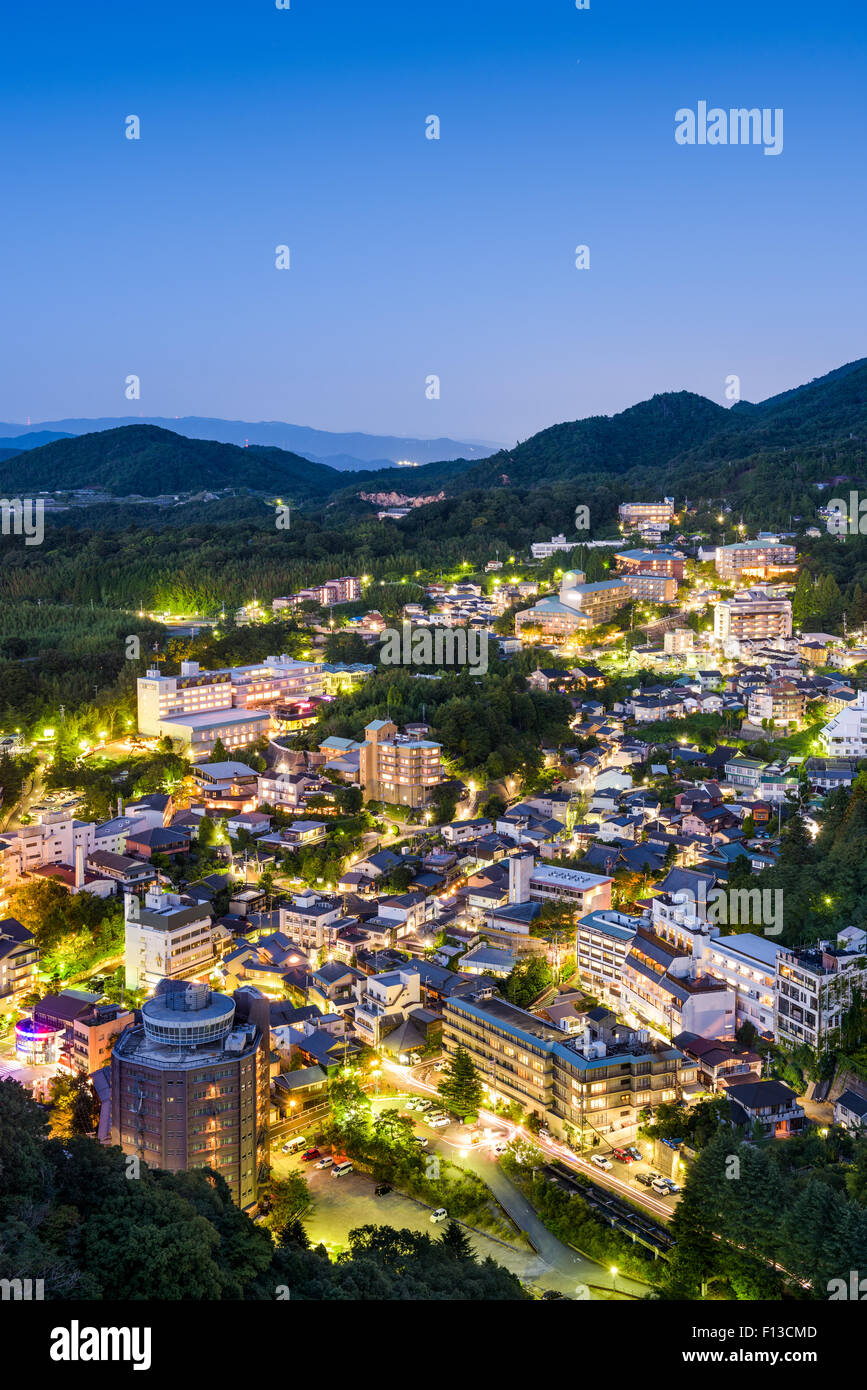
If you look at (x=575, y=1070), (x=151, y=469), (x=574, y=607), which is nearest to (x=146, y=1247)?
(x=575, y=1070)

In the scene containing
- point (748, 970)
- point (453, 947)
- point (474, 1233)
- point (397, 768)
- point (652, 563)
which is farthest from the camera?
point (652, 563)

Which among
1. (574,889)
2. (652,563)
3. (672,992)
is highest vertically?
(652,563)

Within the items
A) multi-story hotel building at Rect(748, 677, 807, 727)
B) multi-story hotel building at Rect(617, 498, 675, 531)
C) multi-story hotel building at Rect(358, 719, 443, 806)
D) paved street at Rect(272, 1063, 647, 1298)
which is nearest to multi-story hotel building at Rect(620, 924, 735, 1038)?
paved street at Rect(272, 1063, 647, 1298)

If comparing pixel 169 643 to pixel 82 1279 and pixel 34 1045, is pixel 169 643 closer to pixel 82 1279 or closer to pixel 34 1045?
pixel 34 1045

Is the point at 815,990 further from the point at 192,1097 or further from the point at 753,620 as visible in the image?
the point at 753,620

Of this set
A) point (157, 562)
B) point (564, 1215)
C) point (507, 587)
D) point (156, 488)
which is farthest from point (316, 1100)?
point (156, 488)

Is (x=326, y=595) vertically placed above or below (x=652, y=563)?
below
